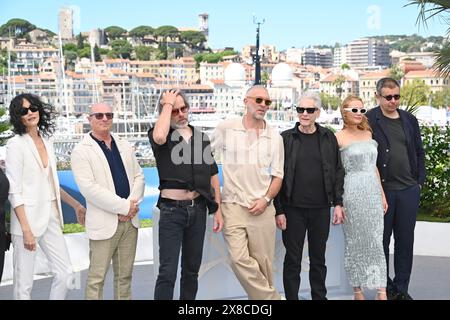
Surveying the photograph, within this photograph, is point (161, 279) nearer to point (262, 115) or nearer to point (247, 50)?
point (262, 115)

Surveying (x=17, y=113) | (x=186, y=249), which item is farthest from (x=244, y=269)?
(x=17, y=113)

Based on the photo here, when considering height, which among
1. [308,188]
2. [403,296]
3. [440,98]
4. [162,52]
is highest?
[162,52]

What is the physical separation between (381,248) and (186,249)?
126cm

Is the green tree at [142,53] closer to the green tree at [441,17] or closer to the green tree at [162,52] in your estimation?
the green tree at [162,52]

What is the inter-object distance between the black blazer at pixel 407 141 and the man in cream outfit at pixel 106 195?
5.08ft

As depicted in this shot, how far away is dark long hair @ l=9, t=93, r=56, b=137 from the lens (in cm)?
366

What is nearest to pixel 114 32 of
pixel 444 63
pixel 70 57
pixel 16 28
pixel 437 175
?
pixel 70 57

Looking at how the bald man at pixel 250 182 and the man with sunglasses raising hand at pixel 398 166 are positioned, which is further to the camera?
the man with sunglasses raising hand at pixel 398 166

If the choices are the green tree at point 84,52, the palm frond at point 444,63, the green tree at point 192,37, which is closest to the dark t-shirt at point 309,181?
the palm frond at point 444,63

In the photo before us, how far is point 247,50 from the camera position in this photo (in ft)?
346

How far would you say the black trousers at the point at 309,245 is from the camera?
402cm

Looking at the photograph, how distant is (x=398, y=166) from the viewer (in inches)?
170

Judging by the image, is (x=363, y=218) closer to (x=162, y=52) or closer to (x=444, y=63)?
(x=444, y=63)

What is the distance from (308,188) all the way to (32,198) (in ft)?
5.12
